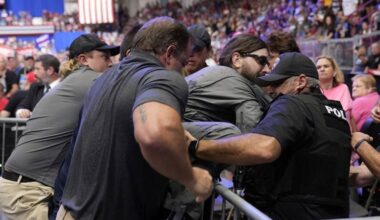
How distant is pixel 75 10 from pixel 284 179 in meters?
35.1

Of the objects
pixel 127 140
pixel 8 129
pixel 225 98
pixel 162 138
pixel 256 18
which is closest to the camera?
pixel 162 138

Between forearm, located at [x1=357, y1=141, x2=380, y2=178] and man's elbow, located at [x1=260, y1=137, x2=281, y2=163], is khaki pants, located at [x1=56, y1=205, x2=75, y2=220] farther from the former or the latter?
forearm, located at [x1=357, y1=141, x2=380, y2=178]

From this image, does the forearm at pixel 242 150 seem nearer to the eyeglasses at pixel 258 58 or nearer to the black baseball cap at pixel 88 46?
the eyeglasses at pixel 258 58

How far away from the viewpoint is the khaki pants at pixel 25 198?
3906 millimetres

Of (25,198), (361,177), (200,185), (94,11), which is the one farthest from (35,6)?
(200,185)

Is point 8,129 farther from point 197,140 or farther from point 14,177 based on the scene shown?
point 197,140

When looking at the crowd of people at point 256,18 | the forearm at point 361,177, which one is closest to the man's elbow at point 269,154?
the forearm at point 361,177

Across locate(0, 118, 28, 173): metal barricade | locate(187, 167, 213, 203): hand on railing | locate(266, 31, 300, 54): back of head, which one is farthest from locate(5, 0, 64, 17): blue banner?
locate(187, 167, 213, 203): hand on railing

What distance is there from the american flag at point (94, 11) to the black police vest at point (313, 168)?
2745 cm

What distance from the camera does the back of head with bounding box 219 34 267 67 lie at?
341 cm

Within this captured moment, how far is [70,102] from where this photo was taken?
Result: 12.2 ft

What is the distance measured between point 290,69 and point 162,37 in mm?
746

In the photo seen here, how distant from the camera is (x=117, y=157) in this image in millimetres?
2400

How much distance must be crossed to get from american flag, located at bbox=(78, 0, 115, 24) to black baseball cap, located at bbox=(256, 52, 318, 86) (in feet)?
89.2
